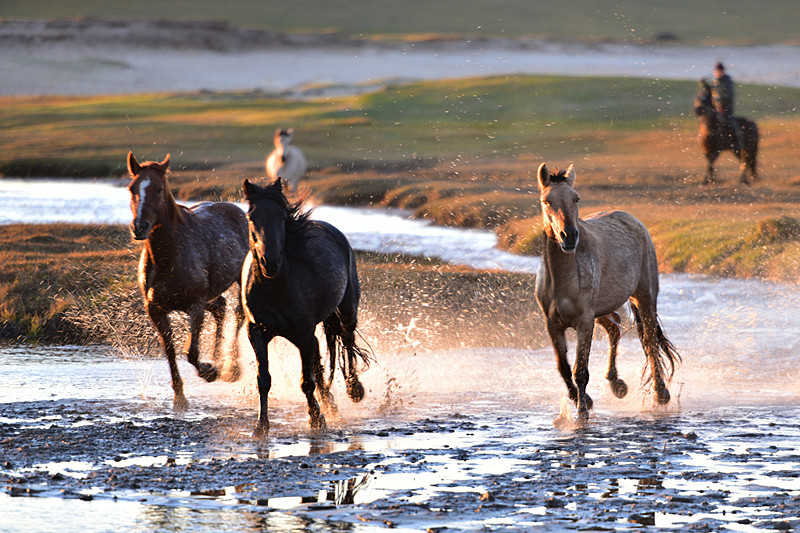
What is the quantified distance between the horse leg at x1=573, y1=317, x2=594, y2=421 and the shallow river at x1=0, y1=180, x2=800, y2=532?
199 millimetres

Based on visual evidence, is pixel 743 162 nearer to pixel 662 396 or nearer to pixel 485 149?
pixel 662 396

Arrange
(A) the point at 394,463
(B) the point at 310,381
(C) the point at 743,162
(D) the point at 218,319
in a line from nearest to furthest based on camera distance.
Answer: (A) the point at 394,463
(B) the point at 310,381
(D) the point at 218,319
(C) the point at 743,162

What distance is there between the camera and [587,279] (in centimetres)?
1035

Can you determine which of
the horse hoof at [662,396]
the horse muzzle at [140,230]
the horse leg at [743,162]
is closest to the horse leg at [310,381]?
the horse muzzle at [140,230]

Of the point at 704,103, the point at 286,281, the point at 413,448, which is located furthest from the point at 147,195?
the point at 704,103

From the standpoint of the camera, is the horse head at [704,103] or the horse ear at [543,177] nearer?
the horse ear at [543,177]

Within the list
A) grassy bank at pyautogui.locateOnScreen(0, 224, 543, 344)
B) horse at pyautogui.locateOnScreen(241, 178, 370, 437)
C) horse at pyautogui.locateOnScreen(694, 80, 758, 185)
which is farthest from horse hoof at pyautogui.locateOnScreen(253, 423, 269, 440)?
horse at pyautogui.locateOnScreen(694, 80, 758, 185)

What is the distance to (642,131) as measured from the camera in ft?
209

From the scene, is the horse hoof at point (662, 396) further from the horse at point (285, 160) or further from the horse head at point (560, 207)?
the horse at point (285, 160)

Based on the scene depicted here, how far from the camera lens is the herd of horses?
9703mm

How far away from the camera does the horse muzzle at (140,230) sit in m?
10.5

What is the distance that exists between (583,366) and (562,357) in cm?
24

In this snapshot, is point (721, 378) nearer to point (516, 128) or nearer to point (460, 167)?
point (460, 167)

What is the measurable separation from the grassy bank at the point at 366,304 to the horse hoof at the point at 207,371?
297cm
